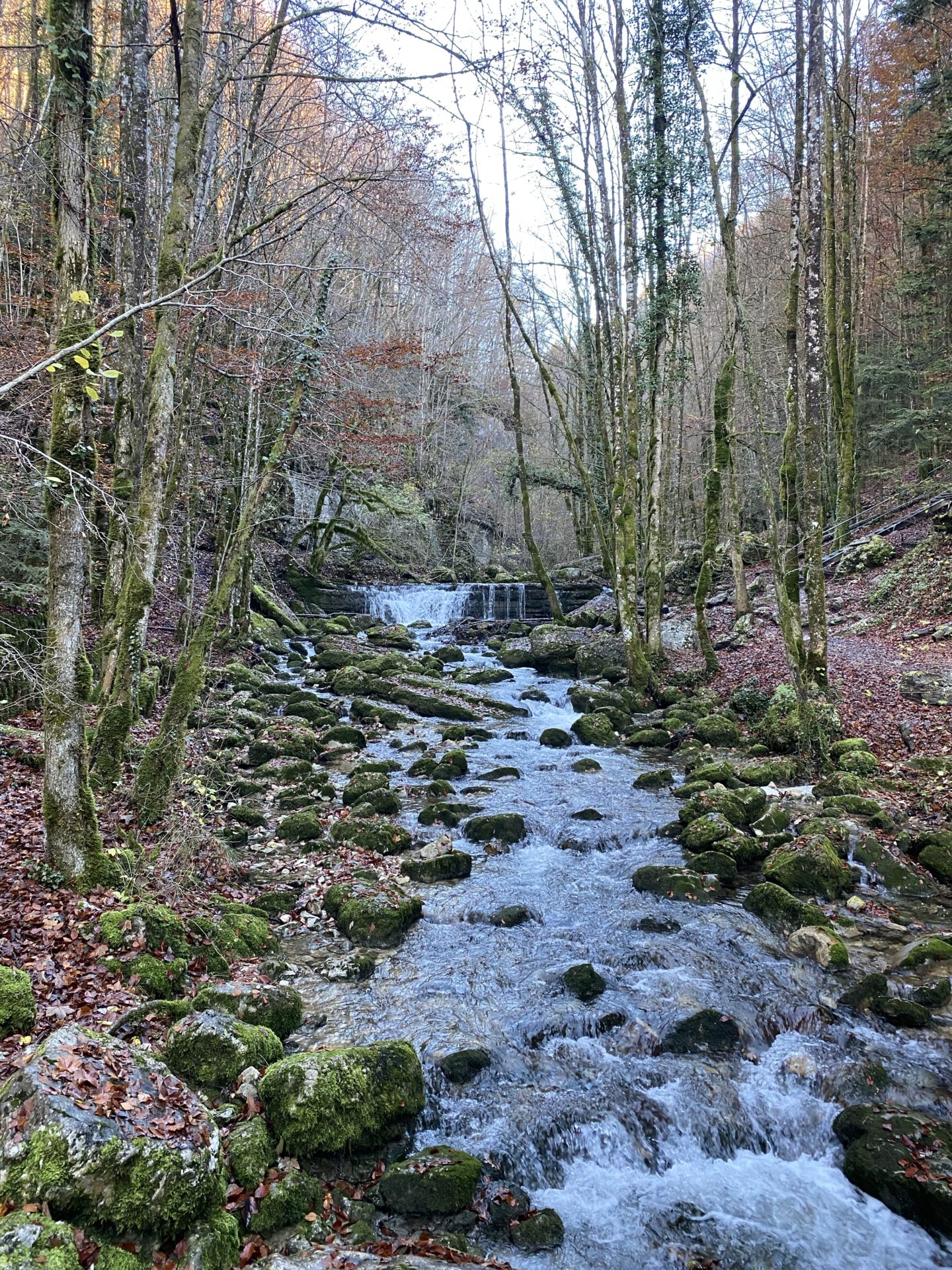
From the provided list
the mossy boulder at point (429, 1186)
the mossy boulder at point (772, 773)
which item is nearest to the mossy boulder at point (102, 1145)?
the mossy boulder at point (429, 1186)

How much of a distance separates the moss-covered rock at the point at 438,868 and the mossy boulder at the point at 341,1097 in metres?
3.10

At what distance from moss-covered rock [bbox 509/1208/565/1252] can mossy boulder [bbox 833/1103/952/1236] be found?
5.93 ft

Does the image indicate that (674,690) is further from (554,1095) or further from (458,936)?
(554,1095)

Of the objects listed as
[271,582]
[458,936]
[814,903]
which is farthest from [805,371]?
[271,582]

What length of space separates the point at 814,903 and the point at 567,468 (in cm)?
2253

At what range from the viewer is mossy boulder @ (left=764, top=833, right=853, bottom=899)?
23.0 ft

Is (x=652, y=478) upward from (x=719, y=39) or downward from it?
downward

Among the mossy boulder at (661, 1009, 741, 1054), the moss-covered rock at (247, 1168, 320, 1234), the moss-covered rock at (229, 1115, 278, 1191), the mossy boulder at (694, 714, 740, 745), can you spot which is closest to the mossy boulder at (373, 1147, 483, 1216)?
the moss-covered rock at (247, 1168, 320, 1234)

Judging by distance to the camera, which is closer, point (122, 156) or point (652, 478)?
point (122, 156)

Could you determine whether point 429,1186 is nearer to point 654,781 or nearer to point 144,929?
point 144,929

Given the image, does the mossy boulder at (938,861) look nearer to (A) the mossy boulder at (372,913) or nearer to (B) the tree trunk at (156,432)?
(A) the mossy boulder at (372,913)

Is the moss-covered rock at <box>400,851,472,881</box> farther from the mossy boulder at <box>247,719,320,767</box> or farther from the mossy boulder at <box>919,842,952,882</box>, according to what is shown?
the mossy boulder at <box>919,842,952,882</box>

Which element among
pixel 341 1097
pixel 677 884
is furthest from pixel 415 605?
pixel 341 1097

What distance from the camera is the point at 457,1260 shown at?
135 inches
